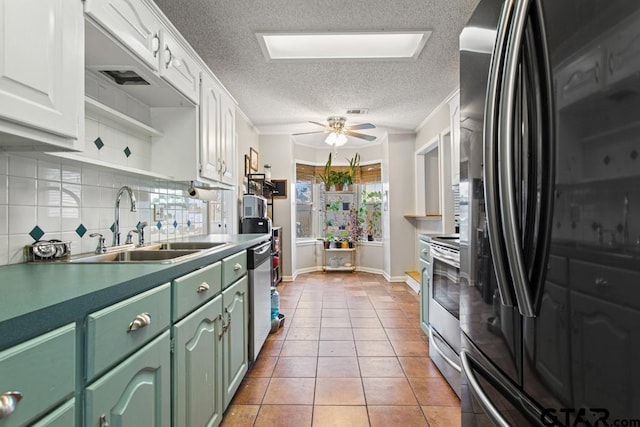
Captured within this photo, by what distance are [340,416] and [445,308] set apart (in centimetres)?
94

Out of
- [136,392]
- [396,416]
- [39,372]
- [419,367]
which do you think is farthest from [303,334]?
[39,372]

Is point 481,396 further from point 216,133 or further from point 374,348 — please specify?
point 216,133

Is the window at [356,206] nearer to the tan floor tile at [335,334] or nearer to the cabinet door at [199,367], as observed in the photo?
the tan floor tile at [335,334]

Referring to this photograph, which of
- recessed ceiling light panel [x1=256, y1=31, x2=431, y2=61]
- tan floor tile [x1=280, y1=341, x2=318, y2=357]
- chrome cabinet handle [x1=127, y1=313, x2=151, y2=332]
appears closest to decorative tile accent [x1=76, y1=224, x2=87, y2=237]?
chrome cabinet handle [x1=127, y1=313, x2=151, y2=332]

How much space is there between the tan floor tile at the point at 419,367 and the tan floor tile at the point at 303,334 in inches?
31.2

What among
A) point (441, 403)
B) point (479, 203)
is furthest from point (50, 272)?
point (441, 403)

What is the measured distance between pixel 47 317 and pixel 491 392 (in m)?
1.05

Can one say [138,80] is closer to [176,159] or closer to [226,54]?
[176,159]

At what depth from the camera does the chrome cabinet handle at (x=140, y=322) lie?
85cm

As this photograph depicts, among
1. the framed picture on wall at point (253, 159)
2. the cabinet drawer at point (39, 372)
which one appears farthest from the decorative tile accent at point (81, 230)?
the framed picture on wall at point (253, 159)

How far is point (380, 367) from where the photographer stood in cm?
221

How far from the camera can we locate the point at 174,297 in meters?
1.09

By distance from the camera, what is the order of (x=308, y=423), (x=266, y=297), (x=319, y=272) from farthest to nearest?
(x=319, y=272), (x=266, y=297), (x=308, y=423)

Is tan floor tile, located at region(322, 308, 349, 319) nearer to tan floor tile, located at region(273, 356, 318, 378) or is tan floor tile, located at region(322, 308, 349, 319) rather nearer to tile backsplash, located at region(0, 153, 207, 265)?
tan floor tile, located at region(273, 356, 318, 378)
